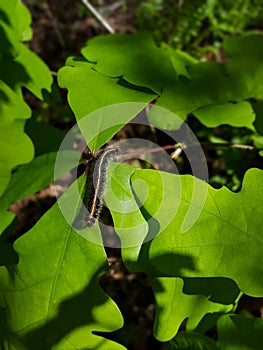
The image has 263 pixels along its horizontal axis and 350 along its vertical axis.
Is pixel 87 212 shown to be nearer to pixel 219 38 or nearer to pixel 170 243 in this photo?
pixel 170 243

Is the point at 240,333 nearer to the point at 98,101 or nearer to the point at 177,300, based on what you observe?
the point at 177,300

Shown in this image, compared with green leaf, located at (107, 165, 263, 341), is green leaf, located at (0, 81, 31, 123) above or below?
above

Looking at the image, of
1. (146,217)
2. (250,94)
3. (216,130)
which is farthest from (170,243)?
(216,130)

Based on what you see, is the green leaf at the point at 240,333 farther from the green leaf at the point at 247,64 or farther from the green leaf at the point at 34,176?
the green leaf at the point at 247,64

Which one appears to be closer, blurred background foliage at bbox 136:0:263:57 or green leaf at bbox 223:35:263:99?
green leaf at bbox 223:35:263:99

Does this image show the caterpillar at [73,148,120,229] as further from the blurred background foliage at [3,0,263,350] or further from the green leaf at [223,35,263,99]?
the blurred background foliage at [3,0,263,350]

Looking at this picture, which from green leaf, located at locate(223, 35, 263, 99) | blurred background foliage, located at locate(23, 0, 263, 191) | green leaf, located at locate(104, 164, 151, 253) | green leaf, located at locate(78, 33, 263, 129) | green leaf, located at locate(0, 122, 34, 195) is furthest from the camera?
blurred background foliage, located at locate(23, 0, 263, 191)

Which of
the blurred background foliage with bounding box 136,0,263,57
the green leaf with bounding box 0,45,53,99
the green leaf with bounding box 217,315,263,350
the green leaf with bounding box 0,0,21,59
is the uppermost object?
the green leaf with bounding box 0,0,21,59

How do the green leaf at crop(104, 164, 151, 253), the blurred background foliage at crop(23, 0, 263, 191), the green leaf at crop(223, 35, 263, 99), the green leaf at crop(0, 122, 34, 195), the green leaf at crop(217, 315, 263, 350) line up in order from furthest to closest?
the blurred background foliage at crop(23, 0, 263, 191) < the green leaf at crop(223, 35, 263, 99) < the green leaf at crop(0, 122, 34, 195) < the green leaf at crop(104, 164, 151, 253) < the green leaf at crop(217, 315, 263, 350)

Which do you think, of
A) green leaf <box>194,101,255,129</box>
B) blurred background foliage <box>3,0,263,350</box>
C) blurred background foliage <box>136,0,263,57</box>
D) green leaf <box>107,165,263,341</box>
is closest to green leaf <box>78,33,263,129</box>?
green leaf <box>194,101,255,129</box>
